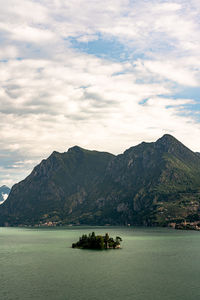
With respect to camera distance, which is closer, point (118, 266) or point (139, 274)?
point (139, 274)

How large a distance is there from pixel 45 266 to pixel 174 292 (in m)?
87.9

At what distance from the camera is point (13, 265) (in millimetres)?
197375

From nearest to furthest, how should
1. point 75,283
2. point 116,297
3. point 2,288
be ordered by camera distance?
point 116,297 → point 2,288 → point 75,283

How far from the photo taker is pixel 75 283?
147750 mm

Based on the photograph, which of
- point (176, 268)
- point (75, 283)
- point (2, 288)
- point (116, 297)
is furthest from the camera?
point (176, 268)

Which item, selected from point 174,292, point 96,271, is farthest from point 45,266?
point 174,292

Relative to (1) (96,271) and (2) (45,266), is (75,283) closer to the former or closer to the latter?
(1) (96,271)

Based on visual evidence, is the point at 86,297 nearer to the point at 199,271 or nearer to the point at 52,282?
the point at 52,282

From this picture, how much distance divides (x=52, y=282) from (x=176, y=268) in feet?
252

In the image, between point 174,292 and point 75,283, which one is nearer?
point 174,292

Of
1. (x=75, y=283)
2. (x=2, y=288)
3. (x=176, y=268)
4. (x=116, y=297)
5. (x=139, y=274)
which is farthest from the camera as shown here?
(x=176, y=268)

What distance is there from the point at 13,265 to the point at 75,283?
6539 cm

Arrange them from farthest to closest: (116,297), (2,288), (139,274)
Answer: (139,274)
(2,288)
(116,297)

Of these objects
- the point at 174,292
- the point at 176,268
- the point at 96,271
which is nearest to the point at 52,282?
the point at 96,271
